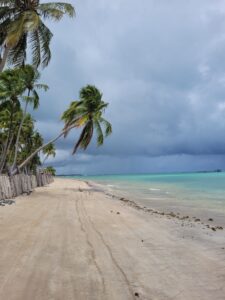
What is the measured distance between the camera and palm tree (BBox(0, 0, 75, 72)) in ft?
50.2

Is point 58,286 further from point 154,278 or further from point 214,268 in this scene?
point 214,268

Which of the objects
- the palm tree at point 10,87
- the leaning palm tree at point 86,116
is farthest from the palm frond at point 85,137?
the palm tree at point 10,87

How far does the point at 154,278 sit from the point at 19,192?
63.8 feet

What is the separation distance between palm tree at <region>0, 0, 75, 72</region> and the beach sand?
27.2 feet

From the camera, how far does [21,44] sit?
18.4m

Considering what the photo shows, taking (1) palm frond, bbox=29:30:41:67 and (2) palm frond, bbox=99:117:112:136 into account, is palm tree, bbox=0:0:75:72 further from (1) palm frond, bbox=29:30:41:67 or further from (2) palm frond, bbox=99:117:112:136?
(2) palm frond, bbox=99:117:112:136

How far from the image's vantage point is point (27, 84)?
1164 inches

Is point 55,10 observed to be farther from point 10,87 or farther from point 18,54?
point 10,87

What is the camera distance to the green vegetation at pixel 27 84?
52.7 feet

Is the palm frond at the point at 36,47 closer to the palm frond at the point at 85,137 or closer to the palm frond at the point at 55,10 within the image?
the palm frond at the point at 55,10

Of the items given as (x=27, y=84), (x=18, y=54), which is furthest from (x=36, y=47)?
(x=27, y=84)

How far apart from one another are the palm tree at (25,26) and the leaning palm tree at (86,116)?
1398 centimetres

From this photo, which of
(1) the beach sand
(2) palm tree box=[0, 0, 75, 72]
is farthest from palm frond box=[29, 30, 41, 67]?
(1) the beach sand

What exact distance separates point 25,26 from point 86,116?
1884cm
